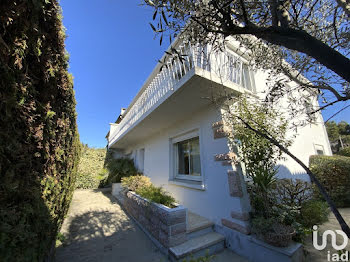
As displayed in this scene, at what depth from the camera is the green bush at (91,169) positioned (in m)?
10.1

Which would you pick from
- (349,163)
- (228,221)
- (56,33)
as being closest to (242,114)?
Result: (228,221)

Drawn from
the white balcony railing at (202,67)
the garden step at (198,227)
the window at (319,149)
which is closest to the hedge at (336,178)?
the window at (319,149)

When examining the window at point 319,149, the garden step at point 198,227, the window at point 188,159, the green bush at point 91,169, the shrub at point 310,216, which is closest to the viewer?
the shrub at point 310,216

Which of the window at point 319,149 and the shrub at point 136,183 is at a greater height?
the window at point 319,149

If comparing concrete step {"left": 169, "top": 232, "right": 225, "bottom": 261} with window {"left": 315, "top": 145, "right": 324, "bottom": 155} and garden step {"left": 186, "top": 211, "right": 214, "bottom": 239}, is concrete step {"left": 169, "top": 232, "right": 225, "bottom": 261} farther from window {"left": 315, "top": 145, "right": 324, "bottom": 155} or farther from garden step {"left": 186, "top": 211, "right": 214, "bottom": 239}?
window {"left": 315, "top": 145, "right": 324, "bottom": 155}

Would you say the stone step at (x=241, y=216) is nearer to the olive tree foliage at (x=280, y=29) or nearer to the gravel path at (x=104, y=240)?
the gravel path at (x=104, y=240)

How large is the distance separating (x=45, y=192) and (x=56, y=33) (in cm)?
215

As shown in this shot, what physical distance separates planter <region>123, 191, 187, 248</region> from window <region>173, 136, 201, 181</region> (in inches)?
59.8

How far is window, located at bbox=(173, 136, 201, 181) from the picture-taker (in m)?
4.60

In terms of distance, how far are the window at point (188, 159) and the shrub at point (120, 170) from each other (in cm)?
448

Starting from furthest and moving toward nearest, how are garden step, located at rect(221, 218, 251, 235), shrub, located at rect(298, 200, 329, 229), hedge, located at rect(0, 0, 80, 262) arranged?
1. shrub, located at rect(298, 200, 329, 229)
2. garden step, located at rect(221, 218, 251, 235)
3. hedge, located at rect(0, 0, 80, 262)

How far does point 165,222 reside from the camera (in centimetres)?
298

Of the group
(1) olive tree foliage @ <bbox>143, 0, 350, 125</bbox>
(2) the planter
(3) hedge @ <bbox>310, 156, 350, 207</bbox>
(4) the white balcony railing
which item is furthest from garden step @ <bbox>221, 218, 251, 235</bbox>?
(3) hedge @ <bbox>310, 156, 350, 207</bbox>

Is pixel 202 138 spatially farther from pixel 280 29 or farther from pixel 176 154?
pixel 280 29
